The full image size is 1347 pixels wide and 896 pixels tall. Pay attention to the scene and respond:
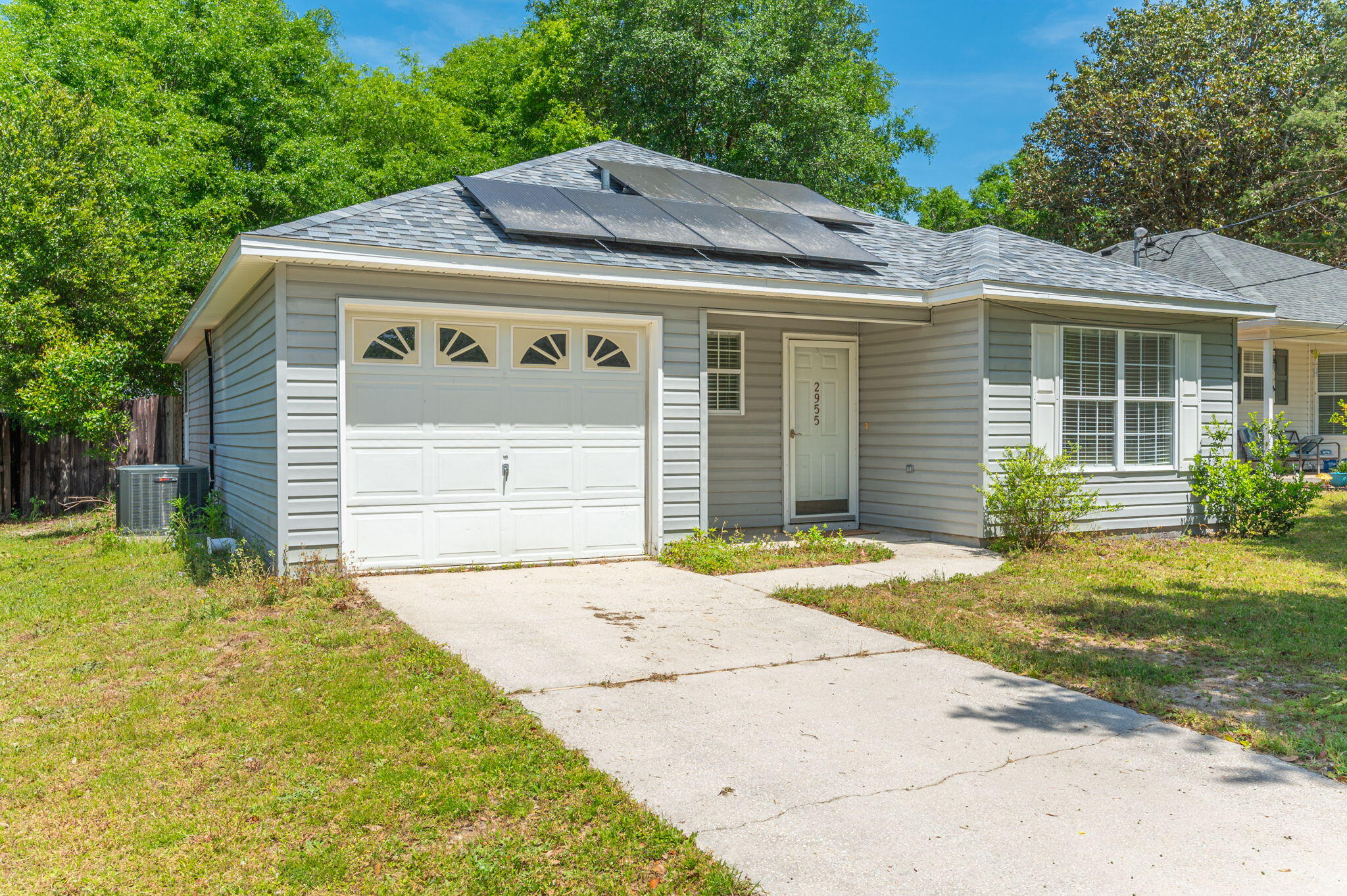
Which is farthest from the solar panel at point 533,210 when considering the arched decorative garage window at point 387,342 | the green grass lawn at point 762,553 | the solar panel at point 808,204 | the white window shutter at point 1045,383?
the white window shutter at point 1045,383

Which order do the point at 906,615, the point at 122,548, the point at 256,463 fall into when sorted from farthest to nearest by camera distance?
the point at 122,548 → the point at 256,463 → the point at 906,615

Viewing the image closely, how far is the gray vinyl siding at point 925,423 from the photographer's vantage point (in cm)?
972

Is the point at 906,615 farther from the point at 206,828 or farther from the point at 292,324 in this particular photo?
the point at 292,324

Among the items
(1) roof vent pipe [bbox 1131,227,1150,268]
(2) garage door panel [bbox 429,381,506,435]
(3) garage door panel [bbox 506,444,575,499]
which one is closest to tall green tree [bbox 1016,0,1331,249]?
(1) roof vent pipe [bbox 1131,227,1150,268]

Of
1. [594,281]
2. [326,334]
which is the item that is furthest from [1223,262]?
[326,334]

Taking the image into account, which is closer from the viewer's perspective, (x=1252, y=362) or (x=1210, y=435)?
(x=1210, y=435)

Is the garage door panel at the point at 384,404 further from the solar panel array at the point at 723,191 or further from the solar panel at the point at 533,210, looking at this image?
the solar panel array at the point at 723,191

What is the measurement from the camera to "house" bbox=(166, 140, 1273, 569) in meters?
7.59

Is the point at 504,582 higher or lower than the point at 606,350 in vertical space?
lower

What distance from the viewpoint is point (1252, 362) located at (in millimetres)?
17750

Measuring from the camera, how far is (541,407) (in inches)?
331

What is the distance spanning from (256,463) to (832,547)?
18.4 feet

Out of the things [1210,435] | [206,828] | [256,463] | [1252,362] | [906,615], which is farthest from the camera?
[1252,362]

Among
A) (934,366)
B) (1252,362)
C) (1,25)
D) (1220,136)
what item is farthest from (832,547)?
(1,25)
